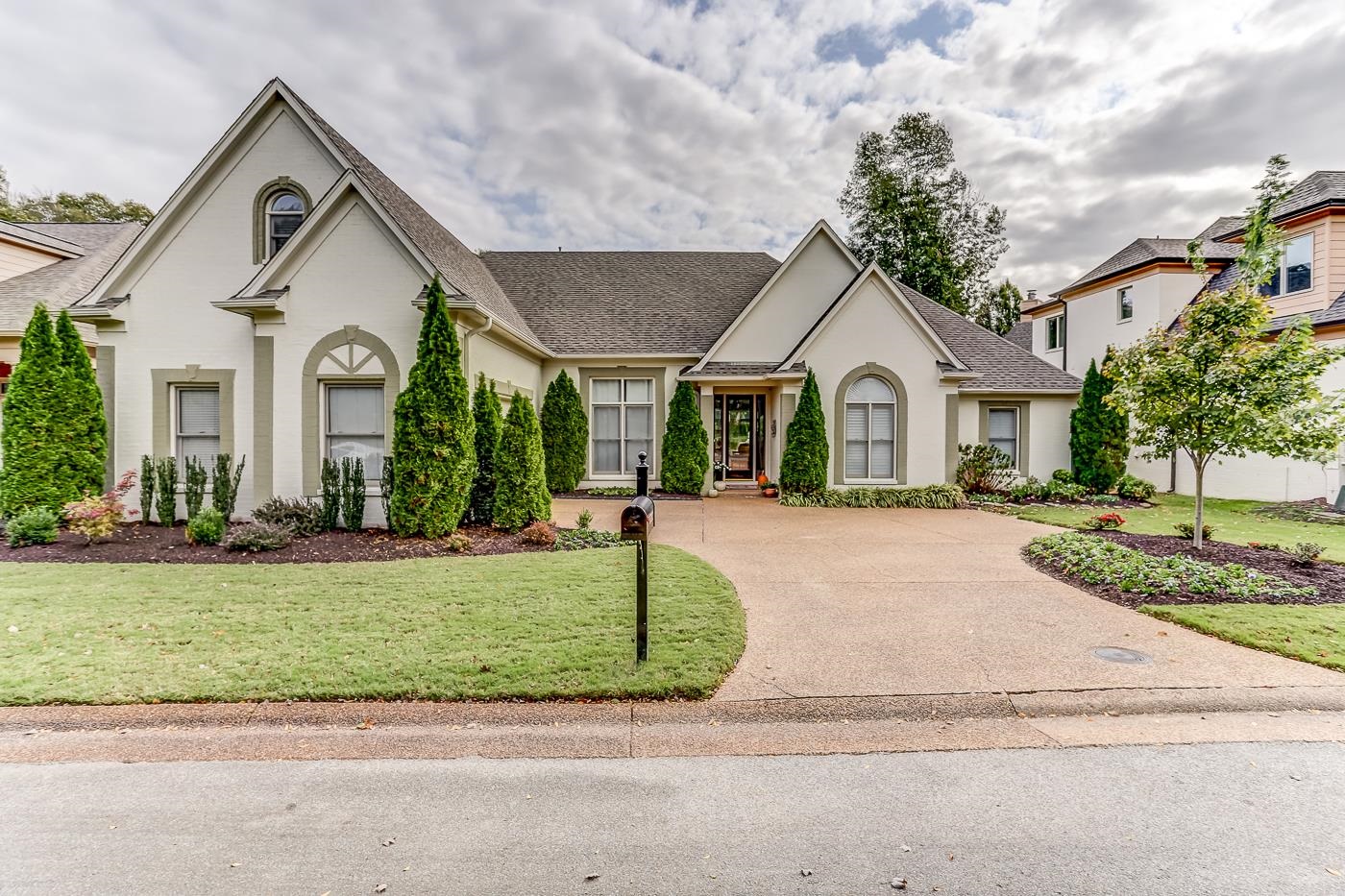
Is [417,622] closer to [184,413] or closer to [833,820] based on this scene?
[833,820]

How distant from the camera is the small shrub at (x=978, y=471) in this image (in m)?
15.0

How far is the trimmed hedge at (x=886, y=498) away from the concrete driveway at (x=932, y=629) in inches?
154

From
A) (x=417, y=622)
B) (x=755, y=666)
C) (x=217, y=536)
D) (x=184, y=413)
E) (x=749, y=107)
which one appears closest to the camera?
(x=755, y=666)

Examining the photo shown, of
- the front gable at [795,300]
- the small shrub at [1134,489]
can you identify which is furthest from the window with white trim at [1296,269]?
the front gable at [795,300]

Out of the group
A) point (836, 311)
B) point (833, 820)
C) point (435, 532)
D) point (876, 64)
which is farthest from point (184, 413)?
point (876, 64)

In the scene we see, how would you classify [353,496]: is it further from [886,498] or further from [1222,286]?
[1222,286]

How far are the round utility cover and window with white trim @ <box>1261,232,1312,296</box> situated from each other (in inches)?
651

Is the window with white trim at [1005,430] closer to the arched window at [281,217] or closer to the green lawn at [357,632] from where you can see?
the green lawn at [357,632]

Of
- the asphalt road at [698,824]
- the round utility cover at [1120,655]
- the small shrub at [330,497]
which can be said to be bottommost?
the asphalt road at [698,824]

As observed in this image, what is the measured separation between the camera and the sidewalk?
355 centimetres

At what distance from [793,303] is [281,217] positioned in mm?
11567

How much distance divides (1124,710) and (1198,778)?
2.76 ft

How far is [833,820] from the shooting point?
9.42ft

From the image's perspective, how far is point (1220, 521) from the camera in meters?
11.9
